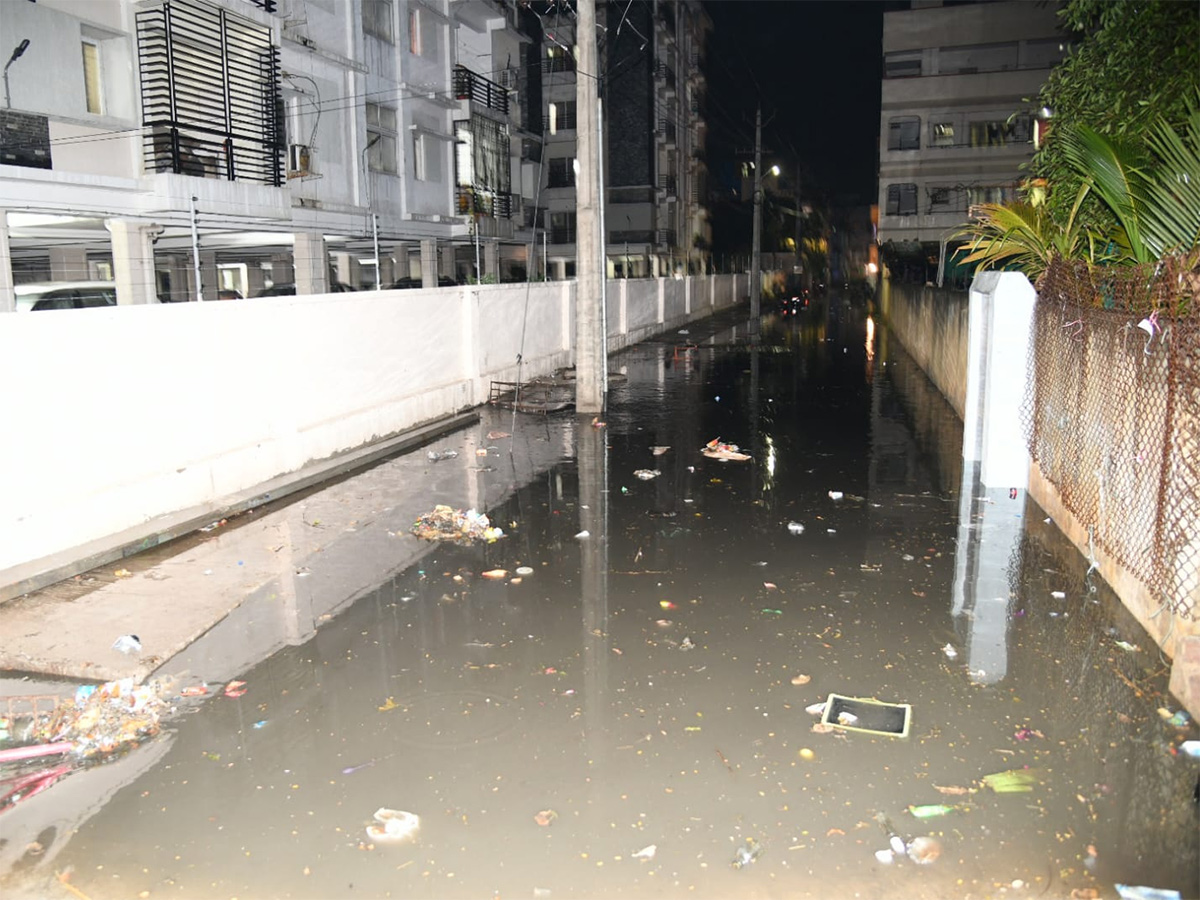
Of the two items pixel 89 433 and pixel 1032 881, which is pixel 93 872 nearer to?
pixel 1032 881

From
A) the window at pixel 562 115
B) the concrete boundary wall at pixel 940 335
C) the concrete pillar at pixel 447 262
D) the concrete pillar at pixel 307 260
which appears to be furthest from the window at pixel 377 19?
the window at pixel 562 115

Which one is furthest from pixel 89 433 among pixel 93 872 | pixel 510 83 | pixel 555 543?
pixel 510 83

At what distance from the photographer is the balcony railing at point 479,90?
30094 millimetres

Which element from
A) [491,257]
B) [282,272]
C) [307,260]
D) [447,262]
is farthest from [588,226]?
[282,272]

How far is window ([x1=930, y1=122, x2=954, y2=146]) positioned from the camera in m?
48.0

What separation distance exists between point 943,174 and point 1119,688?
1942 inches

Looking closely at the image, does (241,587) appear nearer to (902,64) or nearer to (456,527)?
(456,527)

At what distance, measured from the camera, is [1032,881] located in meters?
3.26

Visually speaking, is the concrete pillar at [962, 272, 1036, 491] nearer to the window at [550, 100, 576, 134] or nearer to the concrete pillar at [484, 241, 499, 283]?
the concrete pillar at [484, 241, 499, 283]

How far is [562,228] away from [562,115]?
569 cm

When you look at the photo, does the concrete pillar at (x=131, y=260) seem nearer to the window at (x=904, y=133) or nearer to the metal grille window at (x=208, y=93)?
the metal grille window at (x=208, y=93)

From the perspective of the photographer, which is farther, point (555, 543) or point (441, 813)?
point (555, 543)

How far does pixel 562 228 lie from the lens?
151 feet

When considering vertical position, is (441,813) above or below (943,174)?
below
